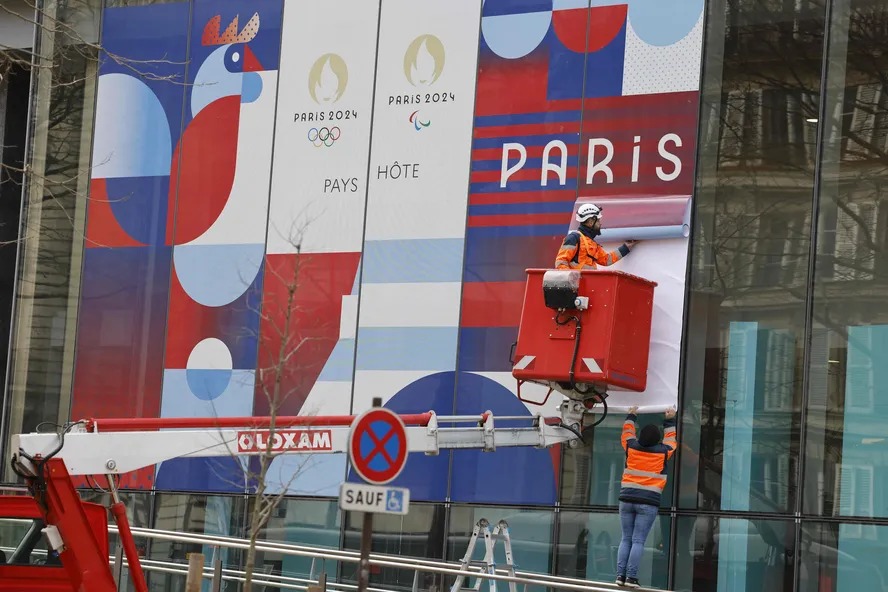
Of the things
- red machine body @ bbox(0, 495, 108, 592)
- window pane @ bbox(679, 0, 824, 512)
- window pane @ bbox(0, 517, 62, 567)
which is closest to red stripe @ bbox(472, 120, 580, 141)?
window pane @ bbox(679, 0, 824, 512)

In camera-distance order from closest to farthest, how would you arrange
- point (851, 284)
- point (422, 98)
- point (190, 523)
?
point (851, 284) < point (422, 98) < point (190, 523)

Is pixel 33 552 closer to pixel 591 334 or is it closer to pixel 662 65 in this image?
pixel 591 334

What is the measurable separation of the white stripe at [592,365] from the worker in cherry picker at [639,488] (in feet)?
3.11

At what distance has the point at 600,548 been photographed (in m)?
18.0

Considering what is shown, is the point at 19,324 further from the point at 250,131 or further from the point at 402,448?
the point at 402,448

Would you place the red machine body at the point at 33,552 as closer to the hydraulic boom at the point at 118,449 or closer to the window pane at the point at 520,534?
the hydraulic boom at the point at 118,449

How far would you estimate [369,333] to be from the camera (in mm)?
19906

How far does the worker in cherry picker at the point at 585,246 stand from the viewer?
16547 millimetres

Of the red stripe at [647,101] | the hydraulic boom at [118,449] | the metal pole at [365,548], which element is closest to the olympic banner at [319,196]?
the red stripe at [647,101]

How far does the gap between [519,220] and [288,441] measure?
5.64 m

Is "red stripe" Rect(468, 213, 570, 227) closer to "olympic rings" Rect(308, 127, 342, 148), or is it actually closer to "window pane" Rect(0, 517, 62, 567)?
"olympic rings" Rect(308, 127, 342, 148)

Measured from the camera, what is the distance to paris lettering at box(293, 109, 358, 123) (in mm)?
20516

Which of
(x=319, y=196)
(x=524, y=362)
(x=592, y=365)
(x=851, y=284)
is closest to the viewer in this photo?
(x=592, y=365)

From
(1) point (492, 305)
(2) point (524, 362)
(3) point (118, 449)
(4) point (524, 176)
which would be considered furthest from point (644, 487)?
(3) point (118, 449)
